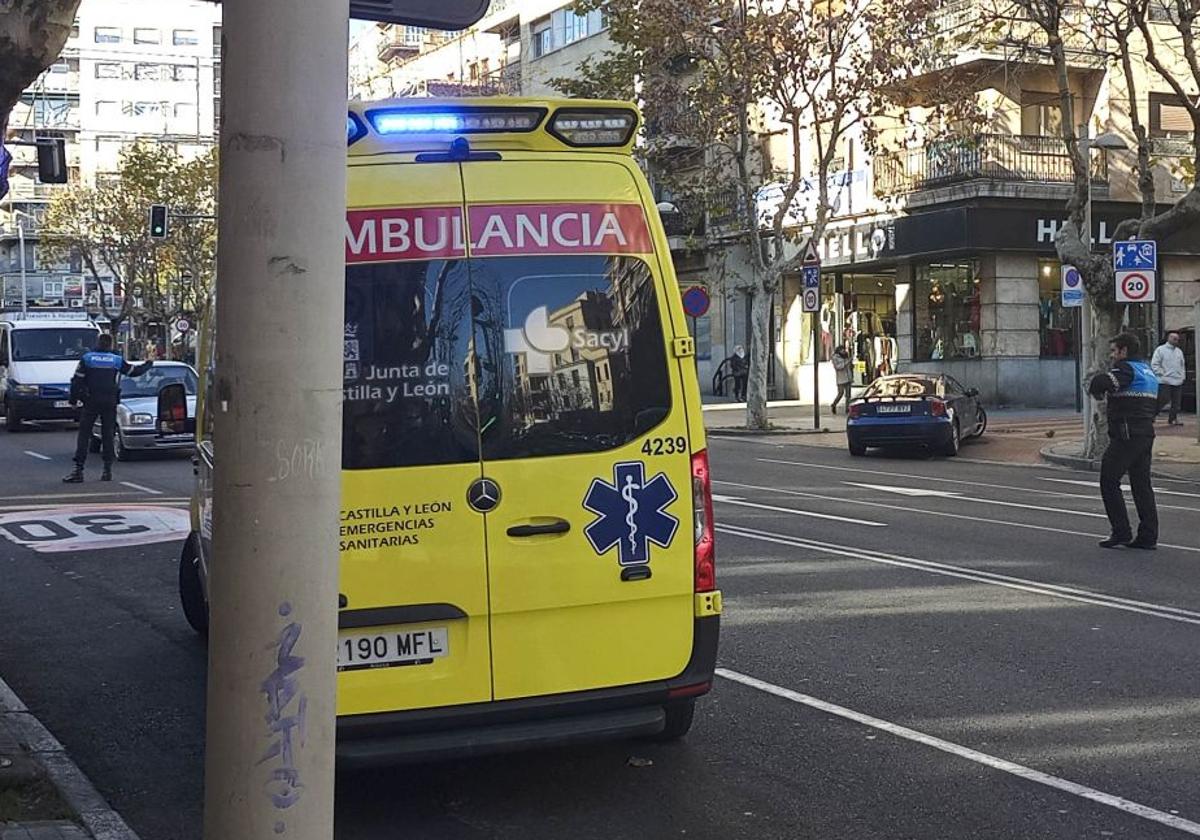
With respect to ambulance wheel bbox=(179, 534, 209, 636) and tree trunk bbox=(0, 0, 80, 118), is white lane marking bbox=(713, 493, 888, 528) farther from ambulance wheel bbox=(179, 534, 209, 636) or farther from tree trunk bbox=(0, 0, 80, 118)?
tree trunk bbox=(0, 0, 80, 118)

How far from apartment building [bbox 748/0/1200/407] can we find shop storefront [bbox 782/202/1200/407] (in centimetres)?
3

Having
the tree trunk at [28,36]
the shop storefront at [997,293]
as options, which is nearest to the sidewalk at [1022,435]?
the shop storefront at [997,293]

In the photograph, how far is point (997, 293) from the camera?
33.6 metres

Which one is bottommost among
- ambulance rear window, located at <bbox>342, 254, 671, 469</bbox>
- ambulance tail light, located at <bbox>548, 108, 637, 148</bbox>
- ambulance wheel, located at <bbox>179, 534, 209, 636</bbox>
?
ambulance wheel, located at <bbox>179, 534, 209, 636</bbox>

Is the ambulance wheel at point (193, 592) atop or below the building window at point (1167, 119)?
below

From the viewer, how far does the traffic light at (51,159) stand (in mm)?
22641

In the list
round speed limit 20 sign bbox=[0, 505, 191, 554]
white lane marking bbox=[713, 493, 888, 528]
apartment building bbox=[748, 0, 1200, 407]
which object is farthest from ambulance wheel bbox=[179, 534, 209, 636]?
apartment building bbox=[748, 0, 1200, 407]

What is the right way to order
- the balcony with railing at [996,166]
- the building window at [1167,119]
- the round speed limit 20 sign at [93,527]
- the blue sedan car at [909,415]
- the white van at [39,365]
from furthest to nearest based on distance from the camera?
the building window at [1167,119] < the balcony with railing at [996,166] < the white van at [39,365] < the blue sedan car at [909,415] < the round speed limit 20 sign at [93,527]

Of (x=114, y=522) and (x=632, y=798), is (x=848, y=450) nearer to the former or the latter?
(x=114, y=522)

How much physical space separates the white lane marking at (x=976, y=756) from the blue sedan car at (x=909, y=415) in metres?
16.1

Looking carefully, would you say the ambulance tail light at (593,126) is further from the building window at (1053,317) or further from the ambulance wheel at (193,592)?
the building window at (1053,317)

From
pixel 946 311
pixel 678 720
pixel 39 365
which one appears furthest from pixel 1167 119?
pixel 678 720

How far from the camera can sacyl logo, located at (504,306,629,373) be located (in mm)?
5438

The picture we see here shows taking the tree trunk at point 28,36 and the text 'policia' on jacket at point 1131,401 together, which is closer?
the tree trunk at point 28,36
